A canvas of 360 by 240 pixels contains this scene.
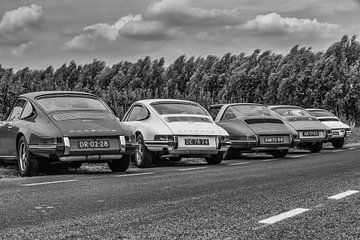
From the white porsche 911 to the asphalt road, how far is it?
8.18ft

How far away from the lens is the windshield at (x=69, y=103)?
36.5ft

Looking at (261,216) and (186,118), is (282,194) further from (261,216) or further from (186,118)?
(186,118)

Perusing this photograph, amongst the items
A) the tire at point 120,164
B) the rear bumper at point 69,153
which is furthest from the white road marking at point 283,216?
the tire at point 120,164

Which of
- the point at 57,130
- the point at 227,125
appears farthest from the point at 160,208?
the point at 227,125

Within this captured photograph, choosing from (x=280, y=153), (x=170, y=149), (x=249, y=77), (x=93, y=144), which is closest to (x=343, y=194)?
(x=93, y=144)

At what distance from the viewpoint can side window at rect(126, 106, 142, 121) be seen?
1410 centimetres

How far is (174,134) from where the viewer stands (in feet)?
41.7

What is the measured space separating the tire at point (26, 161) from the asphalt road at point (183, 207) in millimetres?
785

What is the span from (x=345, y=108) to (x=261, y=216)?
51.5m

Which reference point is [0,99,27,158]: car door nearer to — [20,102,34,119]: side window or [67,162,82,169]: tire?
[20,102,34,119]: side window

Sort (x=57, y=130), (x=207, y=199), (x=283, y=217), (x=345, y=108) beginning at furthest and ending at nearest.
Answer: (x=345, y=108) < (x=57, y=130) < (x=207, y=199) < (x=283, y=217)

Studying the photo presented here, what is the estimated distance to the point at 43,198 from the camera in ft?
23.7

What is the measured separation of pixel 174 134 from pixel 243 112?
3981 millimetres

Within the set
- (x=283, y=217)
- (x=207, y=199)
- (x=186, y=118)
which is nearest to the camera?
(x=283, y=217)
